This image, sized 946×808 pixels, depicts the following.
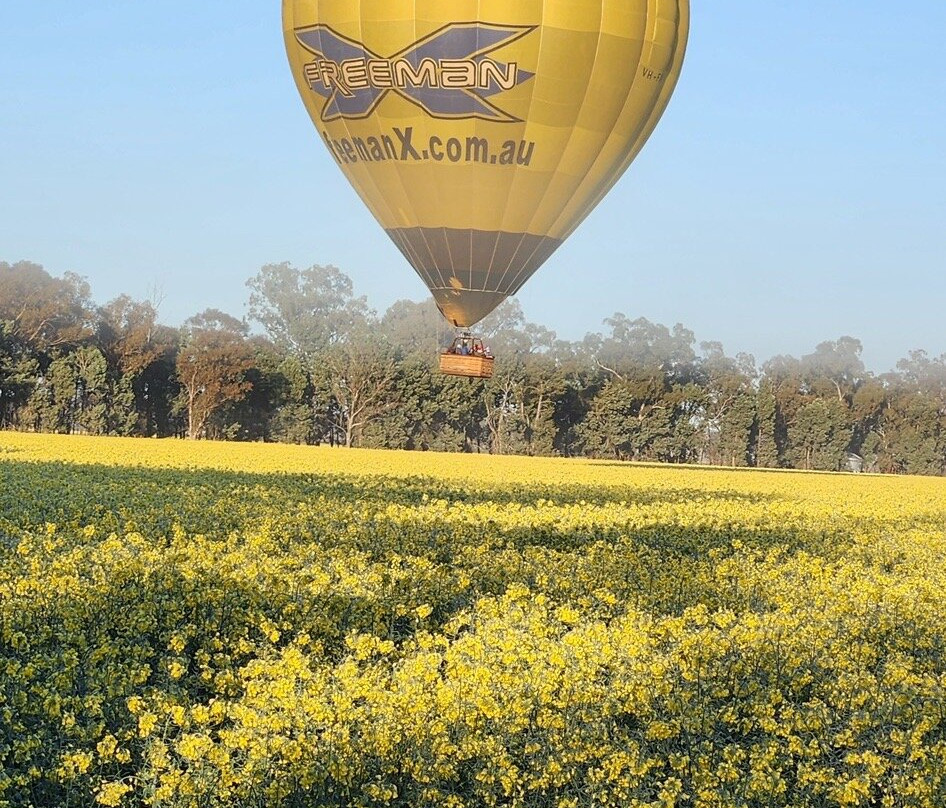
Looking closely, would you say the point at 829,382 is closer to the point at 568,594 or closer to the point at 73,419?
the point at 73,419

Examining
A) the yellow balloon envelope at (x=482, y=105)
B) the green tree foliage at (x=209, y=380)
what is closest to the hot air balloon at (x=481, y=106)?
the yellow balloon envelope at (x=482, y=105)

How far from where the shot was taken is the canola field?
8.53 metres

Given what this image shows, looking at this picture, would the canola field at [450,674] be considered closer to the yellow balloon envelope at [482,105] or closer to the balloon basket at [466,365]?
the yellow balloon envelope at [482,105]

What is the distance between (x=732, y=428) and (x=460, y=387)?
86.2 feet

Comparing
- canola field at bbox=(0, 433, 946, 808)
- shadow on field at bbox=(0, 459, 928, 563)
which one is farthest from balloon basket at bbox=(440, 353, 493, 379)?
canola field at bbox=(0, 433, 946, 808)

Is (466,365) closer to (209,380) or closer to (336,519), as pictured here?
(336,519)

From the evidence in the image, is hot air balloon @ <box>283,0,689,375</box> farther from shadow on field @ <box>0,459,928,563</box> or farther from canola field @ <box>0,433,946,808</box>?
canola field @ <box>0,433,946,808</box>

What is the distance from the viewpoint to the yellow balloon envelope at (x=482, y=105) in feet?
101

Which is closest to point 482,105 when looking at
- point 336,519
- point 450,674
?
point 336,519

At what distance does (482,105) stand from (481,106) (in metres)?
0.03

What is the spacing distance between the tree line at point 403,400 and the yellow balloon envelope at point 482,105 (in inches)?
2825

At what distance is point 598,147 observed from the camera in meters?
32.6

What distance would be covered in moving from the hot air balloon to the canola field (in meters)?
14.9

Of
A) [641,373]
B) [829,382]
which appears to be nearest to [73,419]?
[641,373]
